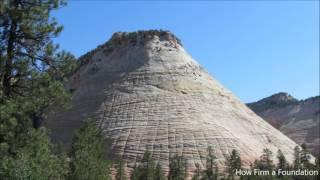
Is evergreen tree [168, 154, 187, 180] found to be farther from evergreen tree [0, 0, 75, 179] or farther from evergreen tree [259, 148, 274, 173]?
evergreen tree [0, 0, 75, 179]

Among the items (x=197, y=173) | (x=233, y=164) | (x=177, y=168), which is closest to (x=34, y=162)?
(x=177, y=168)

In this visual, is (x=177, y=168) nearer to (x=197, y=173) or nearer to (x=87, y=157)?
(x=197, y=173)

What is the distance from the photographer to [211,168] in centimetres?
4862

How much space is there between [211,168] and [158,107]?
14.8 m

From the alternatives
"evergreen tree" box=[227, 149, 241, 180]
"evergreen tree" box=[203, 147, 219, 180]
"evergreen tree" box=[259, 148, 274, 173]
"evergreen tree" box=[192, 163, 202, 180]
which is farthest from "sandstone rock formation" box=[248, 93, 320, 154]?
"evergreen tree" box=[192, 163, 202, 180]

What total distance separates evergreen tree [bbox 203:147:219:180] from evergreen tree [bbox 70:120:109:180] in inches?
567

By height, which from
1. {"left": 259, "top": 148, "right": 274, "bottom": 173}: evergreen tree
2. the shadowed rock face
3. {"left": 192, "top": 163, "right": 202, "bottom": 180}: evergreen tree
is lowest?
{"left": 192, "top": 163, "right": 202, "bottom": 180}: evergreen tree

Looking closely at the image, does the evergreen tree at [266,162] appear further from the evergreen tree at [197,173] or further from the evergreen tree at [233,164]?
the evergreen tree at [197,173]

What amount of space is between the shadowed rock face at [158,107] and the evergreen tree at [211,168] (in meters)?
1.08

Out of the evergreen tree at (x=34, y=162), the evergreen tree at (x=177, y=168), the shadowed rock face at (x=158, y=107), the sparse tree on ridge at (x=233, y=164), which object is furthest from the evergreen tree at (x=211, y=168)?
the evergreen tree at (x=34, y=162)

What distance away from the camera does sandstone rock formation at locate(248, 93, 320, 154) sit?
107 metres

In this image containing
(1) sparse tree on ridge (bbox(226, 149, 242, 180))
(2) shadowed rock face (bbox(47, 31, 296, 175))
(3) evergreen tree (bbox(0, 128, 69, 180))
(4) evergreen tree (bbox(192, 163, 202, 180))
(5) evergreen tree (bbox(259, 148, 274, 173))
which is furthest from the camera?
(2) shadowed rock face (bbox(47, 31, 296, 175))

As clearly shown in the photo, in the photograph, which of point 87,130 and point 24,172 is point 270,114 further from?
point 24,172

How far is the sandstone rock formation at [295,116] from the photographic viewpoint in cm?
10673
